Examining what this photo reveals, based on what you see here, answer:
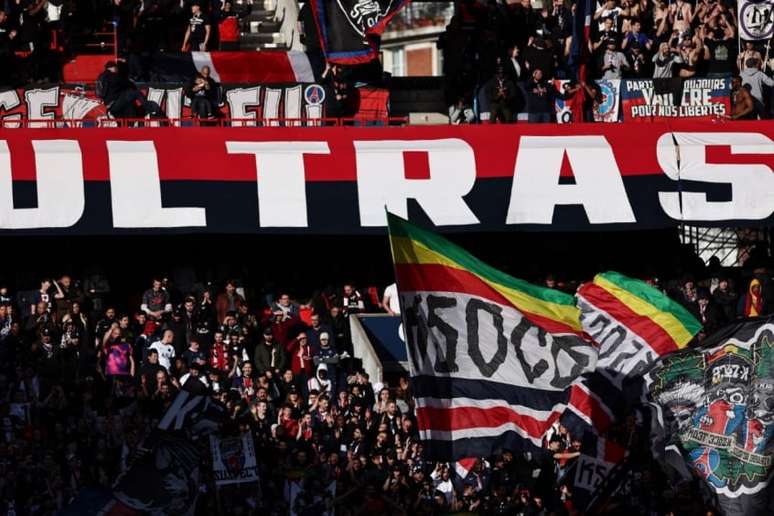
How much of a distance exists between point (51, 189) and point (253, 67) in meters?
4.19

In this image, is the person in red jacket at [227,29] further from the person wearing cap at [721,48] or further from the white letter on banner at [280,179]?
the person wearing cap at [721,48]

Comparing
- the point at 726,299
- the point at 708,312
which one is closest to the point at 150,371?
the point at 708,312

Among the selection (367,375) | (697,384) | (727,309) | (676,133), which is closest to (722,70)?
(676,133)

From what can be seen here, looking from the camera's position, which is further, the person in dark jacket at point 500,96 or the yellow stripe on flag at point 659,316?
the person in dark jacket at point 500,96

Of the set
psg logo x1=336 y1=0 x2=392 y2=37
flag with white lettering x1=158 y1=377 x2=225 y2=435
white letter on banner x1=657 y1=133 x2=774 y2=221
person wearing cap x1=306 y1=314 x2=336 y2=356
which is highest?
psg logo x1=336 y1=0 x2=392 y2=37

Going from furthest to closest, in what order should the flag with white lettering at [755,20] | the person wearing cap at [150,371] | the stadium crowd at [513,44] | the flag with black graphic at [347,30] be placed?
the flag with white lettering at [755,20], the stadium crowd at [513,44], the flag with black graphic at [347,30], the person wearing cap at [150,371]

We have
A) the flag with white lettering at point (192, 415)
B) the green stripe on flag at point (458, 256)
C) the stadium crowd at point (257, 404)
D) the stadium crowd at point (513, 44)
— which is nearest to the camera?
the green stripe on flag at point (458, 256)

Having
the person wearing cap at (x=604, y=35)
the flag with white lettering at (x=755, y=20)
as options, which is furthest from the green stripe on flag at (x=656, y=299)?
the flag with white lettering at (x=755, y=20)

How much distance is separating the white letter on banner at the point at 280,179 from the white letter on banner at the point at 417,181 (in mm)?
701

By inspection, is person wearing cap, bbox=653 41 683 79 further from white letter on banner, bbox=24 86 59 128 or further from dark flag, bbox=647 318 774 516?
dark flag, bbox=647 318 774 516

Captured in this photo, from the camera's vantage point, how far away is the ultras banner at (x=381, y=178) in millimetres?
28172

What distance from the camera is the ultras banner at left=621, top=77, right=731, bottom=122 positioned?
30.7 metres

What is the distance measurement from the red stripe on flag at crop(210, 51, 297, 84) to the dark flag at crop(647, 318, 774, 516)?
11.5 meters

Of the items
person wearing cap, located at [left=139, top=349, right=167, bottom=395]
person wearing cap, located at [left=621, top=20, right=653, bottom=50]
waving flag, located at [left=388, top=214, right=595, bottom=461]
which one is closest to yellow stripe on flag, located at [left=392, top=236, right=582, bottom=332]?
waving flag, located at [left=388, top=214, right=595, bottom=461]
